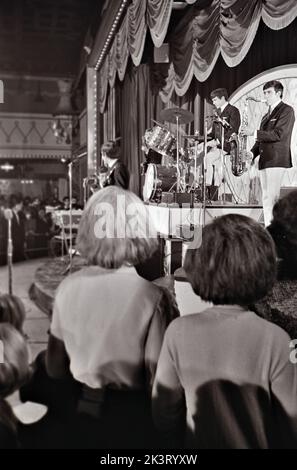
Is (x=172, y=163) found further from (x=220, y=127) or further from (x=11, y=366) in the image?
(x=11, y=366)

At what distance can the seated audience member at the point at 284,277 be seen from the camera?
1945 millimetres

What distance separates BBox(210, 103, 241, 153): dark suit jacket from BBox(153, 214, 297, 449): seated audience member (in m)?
2.78

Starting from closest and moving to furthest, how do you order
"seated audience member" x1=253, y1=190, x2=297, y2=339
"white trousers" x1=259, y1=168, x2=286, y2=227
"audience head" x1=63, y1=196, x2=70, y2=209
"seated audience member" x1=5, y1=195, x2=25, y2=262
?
"seated audience member" x1=253, y1=190, x2=297, y2=339 → "seated audience member" x1=5, y1=195, x2=25, y2=262 → "audience head" x1=63, y1=196, x2=70, y2=209 → "white trousers" x1=259, y1=168, x2=286, y2=227

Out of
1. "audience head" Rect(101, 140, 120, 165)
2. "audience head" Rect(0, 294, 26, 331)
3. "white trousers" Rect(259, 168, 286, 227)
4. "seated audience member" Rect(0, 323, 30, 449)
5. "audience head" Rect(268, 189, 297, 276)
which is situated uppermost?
"audience head" Rect(101, 140, 120, 165)

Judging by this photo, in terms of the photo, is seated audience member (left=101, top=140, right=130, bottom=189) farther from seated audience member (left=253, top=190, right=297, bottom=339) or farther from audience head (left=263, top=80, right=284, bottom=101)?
seated audience member (left=253, top=190, right=297, bottom=339)

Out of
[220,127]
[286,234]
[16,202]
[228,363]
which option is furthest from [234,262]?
[220,127]

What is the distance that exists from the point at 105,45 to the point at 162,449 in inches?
193

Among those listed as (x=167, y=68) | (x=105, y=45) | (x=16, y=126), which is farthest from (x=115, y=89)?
(x=16, y=126)

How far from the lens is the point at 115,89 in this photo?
5316 mm

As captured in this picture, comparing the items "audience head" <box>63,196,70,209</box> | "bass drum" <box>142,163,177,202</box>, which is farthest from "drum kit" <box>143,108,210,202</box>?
"audience head" <box>63,196,70,209</box>

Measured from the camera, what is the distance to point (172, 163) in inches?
176

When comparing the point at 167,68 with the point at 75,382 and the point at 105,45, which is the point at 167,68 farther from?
the point at 75,382

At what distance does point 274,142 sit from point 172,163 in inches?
55.3

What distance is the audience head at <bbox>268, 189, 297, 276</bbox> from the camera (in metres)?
2.16
